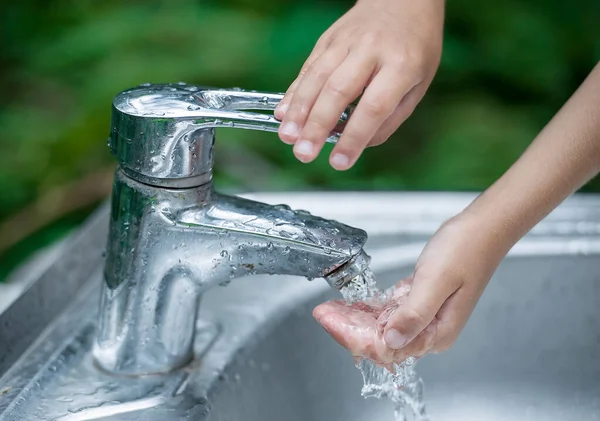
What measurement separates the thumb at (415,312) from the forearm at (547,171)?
0.05 meters

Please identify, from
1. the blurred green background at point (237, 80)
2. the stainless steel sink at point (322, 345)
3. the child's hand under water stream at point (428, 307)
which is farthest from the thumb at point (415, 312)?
the blurred green background at point (237, 80)

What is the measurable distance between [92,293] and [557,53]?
47.3 inches

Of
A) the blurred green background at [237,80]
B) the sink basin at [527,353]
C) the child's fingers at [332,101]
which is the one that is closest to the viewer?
the child's fingers at [332,101]

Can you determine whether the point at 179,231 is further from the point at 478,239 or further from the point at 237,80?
the point at 237,80

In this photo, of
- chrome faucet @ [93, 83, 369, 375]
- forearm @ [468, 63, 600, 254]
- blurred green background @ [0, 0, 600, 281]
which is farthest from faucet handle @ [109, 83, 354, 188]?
blurred green background @ [0, 0, 600, 281]

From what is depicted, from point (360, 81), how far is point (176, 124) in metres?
0.09

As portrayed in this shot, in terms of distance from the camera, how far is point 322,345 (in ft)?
1.74

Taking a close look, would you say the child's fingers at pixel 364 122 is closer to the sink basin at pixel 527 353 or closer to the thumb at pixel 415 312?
the thumb at pixel 415 312

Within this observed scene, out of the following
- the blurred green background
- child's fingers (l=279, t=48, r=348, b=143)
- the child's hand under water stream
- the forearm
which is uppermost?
child's fingers (l=279, t=48, r=348, b=143)

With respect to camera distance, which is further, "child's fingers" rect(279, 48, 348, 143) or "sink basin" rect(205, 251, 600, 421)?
"sink basin" rect(205, 251, 600, 421)

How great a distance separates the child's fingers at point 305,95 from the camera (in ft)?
1.16

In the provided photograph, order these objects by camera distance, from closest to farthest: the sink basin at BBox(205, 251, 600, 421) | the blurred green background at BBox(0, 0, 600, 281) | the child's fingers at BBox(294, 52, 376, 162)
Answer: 1. the child's fingers at BBox(294, 52, 376, 162)
2. the sink basin at BBox(205, 251, 600, 421)
3. the blurred green background at BBox(0, 0, 600, 281)

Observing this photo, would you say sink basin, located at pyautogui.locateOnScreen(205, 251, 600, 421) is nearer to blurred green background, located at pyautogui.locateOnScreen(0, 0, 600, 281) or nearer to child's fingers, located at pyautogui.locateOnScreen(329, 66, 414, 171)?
child's fingers, located at pyautogui.locateOnScreen(329, 66, 414, 171)

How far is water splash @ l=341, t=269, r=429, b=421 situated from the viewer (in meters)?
0.41
